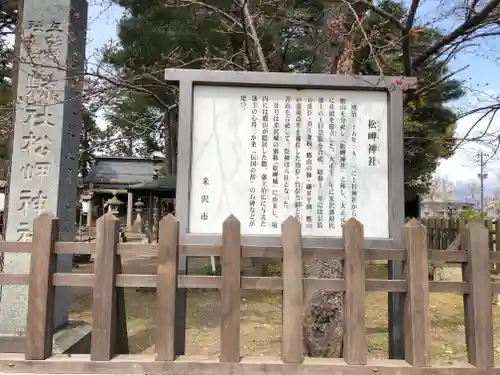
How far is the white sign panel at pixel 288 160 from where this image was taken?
9.50 ft

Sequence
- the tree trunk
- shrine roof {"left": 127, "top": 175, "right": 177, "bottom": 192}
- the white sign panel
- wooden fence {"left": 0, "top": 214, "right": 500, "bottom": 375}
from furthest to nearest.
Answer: shrine roof {"left": 127, "top": 175, "right": 177, "bottom": 192} → the tree trunk → the white sign panel → wooden fence {"left": 0, "top": 214, "right": 500, "bottom": 375}

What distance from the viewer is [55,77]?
13.7 ft

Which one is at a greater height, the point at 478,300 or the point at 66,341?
the point at 478,300

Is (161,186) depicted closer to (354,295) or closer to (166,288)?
→ (166,288)

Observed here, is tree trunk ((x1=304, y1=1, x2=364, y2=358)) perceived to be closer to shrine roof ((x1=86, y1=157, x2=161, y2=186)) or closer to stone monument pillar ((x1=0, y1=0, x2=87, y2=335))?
stone monument pillar ((x1=0, y1=0, x2=87, y2=335))

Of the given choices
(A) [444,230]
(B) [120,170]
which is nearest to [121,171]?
(B) [120,170]

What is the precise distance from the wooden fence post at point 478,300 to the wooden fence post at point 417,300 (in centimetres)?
29

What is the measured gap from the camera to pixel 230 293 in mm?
2438

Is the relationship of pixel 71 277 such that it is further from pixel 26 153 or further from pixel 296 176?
pixel 26 153

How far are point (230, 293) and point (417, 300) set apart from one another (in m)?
1.12

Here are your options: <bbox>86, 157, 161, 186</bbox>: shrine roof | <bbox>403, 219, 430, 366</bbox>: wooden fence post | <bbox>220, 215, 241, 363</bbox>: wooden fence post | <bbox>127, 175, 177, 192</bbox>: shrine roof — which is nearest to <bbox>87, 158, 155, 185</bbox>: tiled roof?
<bbox>86, 157, 161, 186</bbox>: shrine roof

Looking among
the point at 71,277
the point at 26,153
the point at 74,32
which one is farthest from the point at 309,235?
the point at 74,32

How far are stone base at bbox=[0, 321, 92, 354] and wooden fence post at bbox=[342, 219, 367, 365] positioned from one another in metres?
2.66

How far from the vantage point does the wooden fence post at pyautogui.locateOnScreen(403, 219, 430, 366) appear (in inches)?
94.7
